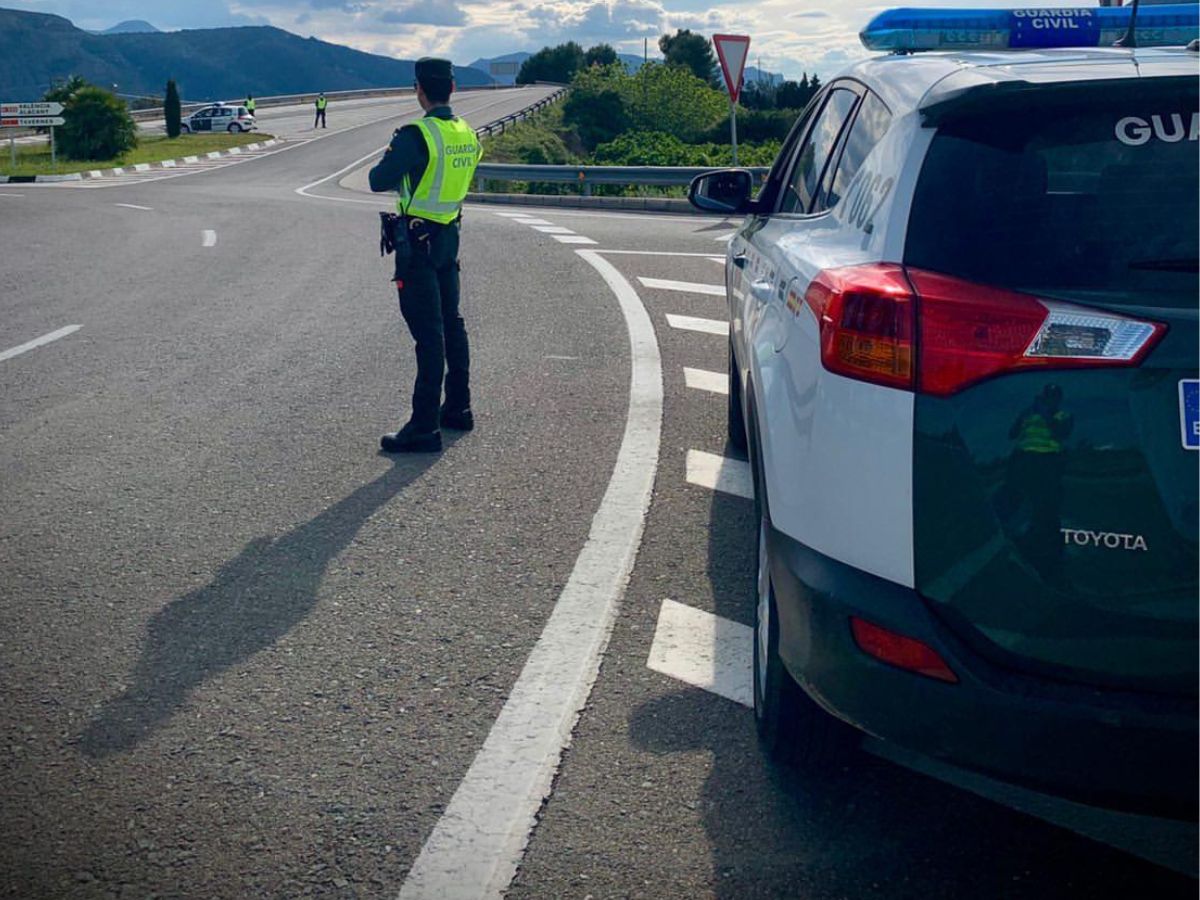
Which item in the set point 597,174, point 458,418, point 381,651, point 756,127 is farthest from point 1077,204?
point 756,127

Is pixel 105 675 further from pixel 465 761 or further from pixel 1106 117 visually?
pixel 1106 117

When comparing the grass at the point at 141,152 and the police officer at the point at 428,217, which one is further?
the grass at the point at 141,152

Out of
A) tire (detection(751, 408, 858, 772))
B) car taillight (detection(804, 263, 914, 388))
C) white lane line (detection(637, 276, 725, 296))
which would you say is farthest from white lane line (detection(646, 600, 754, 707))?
white lane line (detection(637, 276, 725, 296))

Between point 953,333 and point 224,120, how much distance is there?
6285cm

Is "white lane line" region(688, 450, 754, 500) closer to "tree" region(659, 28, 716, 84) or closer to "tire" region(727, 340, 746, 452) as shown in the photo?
"tire" region(727, 340, 746, 452)

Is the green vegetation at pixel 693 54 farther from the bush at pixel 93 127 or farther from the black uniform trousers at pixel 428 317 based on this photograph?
the black uniform trousers at pixel 428 317

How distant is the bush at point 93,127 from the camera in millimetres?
42625

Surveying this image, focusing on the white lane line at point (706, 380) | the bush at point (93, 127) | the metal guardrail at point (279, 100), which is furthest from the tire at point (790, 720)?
the metal guardrail at point (279, 100)

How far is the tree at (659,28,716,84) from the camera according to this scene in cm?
11388

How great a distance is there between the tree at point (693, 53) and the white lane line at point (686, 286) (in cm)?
10561

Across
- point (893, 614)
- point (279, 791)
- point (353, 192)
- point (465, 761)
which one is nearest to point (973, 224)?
point (893, 614)

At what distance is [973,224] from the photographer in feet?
8.24

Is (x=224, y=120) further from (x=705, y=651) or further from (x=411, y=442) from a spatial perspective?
(x=705, y=651)

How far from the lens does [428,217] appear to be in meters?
6.15
